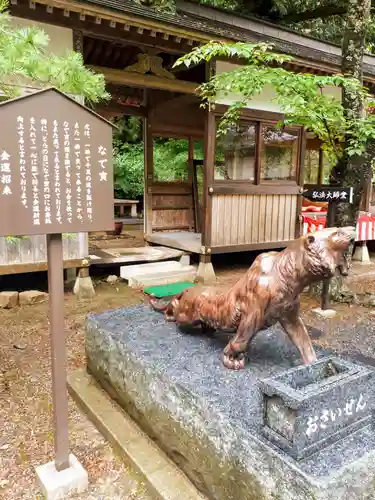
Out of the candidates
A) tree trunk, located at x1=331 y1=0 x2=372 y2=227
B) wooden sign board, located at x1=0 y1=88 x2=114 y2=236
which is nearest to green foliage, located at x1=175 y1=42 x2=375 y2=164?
tree trunk, located at x1=331 y1=0 x2=372 y2=227

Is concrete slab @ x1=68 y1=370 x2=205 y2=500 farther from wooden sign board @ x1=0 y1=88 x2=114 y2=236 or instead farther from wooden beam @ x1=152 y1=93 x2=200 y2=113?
wooden beam @ x1=152 y1=93 x2=200 y2=113

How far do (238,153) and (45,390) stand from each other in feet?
19.3

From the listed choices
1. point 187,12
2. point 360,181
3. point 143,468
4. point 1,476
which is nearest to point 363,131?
point 360,181

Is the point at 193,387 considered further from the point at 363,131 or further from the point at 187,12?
the point at 187,12

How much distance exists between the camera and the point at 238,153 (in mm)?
8070

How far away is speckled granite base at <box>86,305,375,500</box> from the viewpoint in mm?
1847

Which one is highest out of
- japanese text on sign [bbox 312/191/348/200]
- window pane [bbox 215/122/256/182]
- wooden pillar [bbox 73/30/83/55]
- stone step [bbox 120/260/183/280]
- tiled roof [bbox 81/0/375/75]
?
tiled roof [bbox 81/0/375/75]

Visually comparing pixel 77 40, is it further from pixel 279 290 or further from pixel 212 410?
pixel 212 410

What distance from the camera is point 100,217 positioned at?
248cm

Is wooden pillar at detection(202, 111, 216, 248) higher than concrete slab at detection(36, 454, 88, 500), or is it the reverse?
wooden pillar at detection(202, 111, 216, 248)

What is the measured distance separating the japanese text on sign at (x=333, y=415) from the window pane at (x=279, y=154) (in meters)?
6.55

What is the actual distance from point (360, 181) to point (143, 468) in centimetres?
507

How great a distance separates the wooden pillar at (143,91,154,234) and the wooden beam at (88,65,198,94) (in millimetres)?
2587

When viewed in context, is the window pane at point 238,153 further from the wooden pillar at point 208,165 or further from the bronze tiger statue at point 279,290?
the bronze tiger statue at point 279,290
